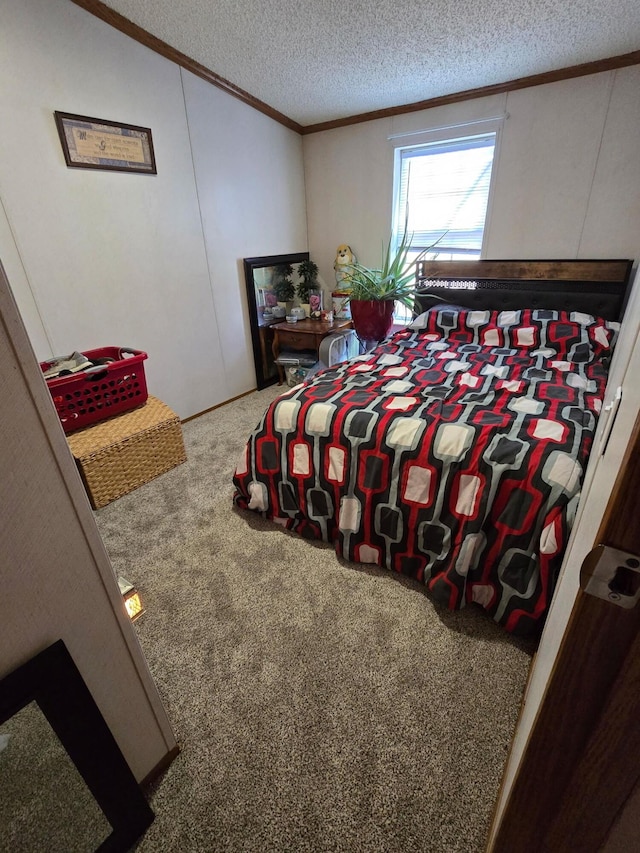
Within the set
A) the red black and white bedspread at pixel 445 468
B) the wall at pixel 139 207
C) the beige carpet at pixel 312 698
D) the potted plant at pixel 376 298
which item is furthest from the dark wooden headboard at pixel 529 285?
the beige carpet at pixel 312 698

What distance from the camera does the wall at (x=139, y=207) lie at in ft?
6.22

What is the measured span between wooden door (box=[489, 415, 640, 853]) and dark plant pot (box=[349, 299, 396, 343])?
2.64 metres

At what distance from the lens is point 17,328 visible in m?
0.55

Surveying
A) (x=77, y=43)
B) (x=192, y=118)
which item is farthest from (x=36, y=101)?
(x=192, y=118)

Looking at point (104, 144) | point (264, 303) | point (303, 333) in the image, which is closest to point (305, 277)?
point (264, 303)

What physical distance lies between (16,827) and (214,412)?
2696 mm

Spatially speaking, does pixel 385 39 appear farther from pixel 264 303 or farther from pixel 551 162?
pixel 264 303

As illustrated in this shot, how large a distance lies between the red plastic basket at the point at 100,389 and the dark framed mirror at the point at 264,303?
1.33 metres

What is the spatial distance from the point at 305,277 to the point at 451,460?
3124mm

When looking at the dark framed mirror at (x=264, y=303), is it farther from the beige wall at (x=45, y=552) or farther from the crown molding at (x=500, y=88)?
the beige wall at (x=45, y=552)

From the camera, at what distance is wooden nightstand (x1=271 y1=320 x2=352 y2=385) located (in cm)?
332

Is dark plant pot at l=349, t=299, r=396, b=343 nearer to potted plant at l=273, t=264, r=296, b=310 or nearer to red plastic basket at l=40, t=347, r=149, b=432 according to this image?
potted plant at l=273, t=264, r=296, b=310

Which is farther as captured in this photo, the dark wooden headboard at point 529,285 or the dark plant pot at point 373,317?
the dark plant pot at point 373,317

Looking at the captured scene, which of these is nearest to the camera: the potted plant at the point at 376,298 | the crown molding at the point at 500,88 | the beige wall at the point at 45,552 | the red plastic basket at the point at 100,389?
the beige wall at the point at 45,552
